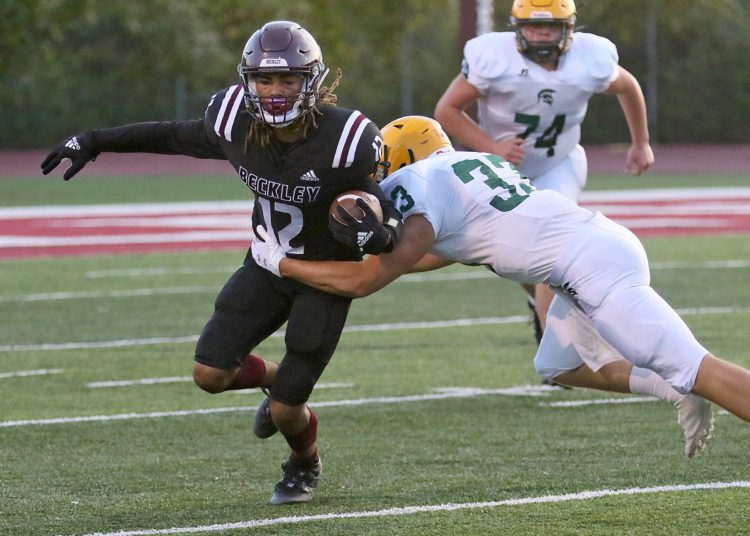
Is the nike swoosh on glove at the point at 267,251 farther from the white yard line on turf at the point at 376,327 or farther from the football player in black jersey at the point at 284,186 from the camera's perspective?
the white yard line on turf at the point at 376,327

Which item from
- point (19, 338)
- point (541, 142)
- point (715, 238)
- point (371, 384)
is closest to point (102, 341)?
point (19, 338)

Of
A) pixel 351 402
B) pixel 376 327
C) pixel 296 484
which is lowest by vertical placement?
pixel 376 327

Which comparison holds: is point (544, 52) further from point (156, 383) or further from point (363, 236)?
point (363, 236)

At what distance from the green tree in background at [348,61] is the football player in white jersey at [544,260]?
24.2 m

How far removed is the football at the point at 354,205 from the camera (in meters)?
4.32

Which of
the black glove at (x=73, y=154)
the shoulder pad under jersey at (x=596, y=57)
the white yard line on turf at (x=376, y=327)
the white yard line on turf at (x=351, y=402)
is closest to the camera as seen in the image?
the black glove at (x=73, y=154)

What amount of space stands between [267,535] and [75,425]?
2.02 metres

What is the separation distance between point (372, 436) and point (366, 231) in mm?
1824

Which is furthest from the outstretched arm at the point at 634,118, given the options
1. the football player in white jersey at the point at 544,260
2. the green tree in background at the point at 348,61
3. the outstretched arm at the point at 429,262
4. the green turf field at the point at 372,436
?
the green tree in background at the point at 348,61

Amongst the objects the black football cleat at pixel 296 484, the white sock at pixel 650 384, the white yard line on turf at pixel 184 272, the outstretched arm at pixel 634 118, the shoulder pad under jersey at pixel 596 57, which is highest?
the shoulder pad under jersey at pixel 596 57

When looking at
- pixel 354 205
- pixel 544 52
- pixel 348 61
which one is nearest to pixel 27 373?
pixel 544 52

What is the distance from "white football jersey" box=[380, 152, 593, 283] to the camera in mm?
4492

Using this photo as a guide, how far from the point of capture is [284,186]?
4.59 meters

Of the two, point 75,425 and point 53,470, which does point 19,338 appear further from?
point 53,470
